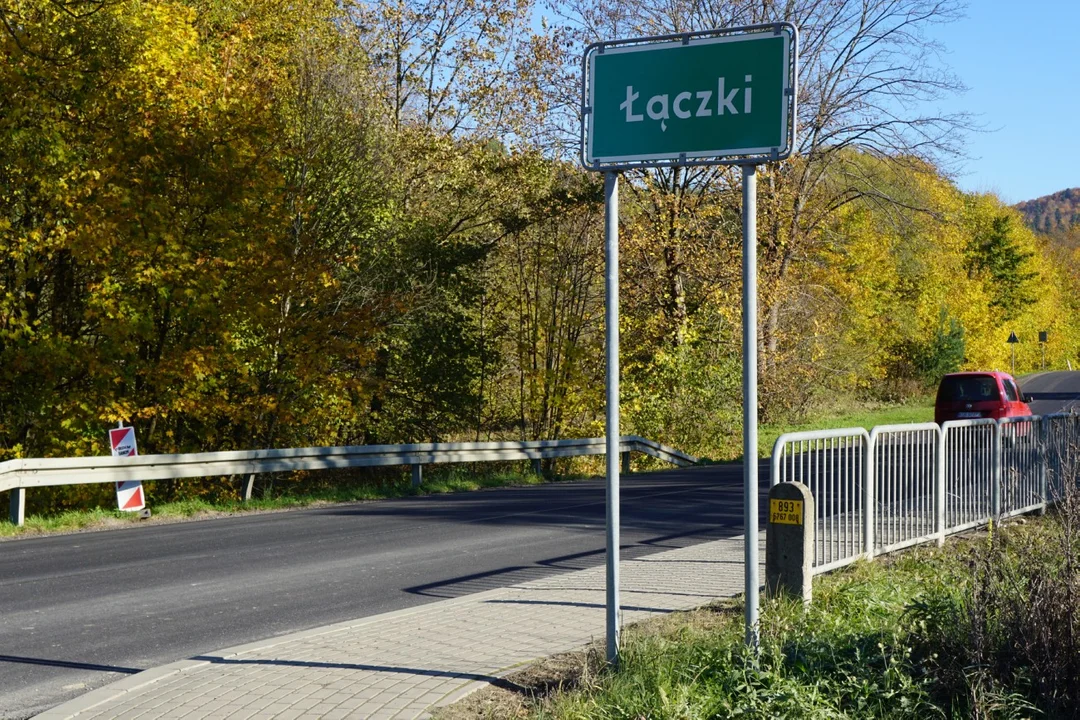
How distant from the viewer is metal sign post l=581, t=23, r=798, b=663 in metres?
5.57

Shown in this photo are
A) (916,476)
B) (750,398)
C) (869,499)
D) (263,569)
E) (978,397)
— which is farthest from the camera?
(978,397)

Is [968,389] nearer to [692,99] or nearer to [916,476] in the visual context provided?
[916,476]

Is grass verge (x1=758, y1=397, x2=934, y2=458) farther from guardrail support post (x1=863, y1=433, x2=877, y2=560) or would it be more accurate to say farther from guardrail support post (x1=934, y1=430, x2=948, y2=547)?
guardrail support post (x1=863, y1=433, x2=877, y2=560)

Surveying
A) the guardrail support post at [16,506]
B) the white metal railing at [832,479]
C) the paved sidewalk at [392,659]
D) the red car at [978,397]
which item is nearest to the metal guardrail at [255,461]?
the guardrail support post at [16,506]

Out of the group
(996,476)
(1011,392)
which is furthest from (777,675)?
(1011,392)

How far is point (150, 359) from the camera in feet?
66.9

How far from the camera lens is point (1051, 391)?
59281mm

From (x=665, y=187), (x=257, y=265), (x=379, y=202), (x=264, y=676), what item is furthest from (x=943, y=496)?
(x=665, y=187)

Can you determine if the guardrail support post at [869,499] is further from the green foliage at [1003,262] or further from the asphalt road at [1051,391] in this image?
the green foliage at [1003,262]

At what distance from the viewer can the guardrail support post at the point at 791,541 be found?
7.03m

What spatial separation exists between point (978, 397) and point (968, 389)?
0.30m

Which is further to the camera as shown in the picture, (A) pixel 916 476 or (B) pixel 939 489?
(B) pixel 939 489

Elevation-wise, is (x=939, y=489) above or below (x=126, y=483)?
above

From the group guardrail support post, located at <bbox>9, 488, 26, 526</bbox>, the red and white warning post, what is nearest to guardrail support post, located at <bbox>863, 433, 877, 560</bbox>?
the red and white warning post
